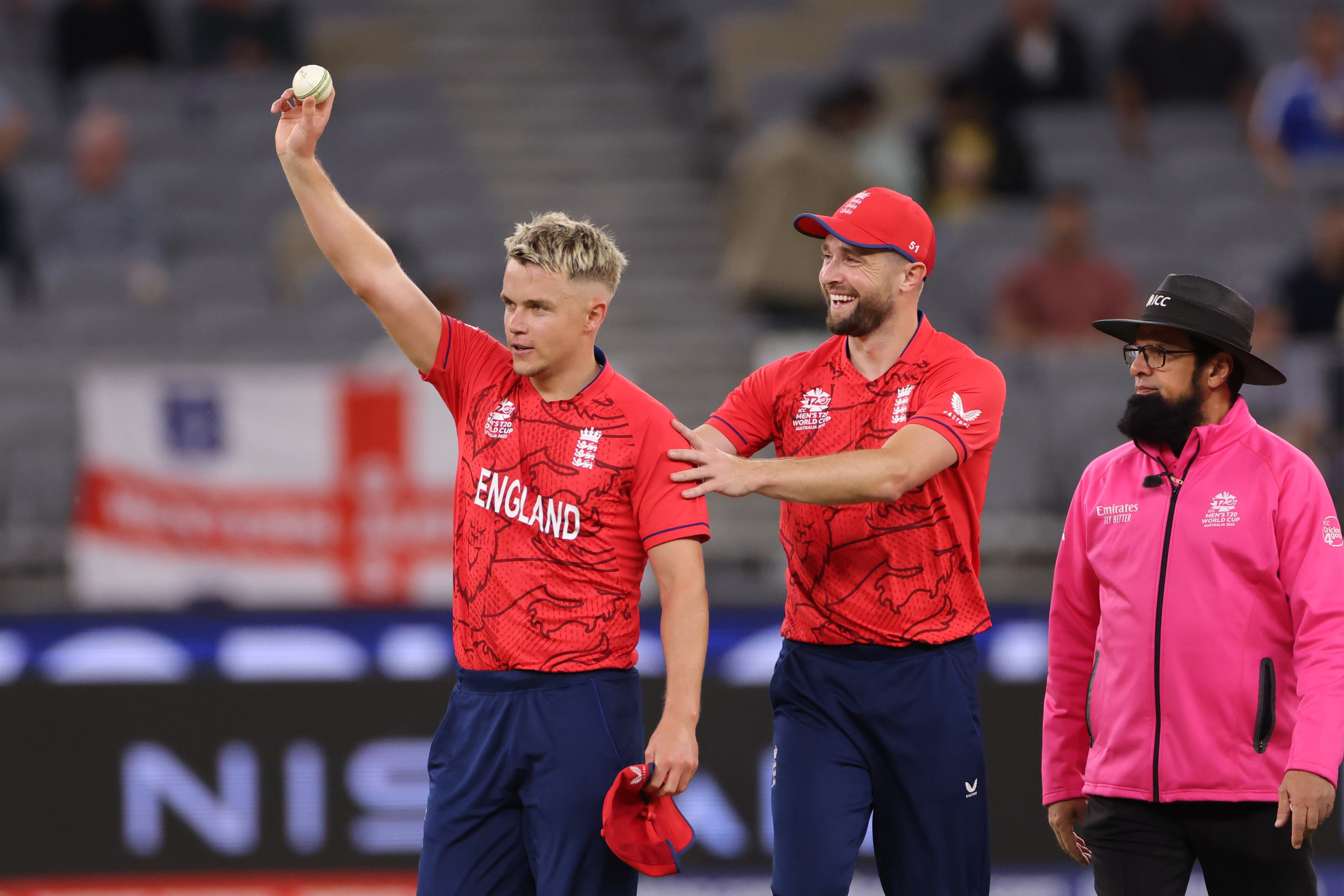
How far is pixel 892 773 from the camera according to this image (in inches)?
165

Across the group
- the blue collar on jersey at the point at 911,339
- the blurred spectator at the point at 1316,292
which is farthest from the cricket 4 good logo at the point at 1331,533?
the blurred spectator at the point at 1316,292

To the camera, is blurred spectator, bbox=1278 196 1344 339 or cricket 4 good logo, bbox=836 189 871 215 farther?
blurred spectator, bbox=1278 196 1344 339

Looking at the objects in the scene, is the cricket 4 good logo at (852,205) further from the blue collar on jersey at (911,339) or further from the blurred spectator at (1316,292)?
the blurred spectator at (1316,292)

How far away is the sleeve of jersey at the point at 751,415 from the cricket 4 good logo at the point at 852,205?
48 centimetres

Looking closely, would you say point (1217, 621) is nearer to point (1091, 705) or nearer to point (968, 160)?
point (1091, 705)

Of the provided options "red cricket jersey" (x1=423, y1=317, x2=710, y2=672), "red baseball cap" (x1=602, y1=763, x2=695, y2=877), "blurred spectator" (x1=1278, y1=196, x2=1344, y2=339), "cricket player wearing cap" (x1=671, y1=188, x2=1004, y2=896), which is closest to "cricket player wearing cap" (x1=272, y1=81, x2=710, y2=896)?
"red cricket jersey" (x1=423, y1=317, x2=710, y2=672)

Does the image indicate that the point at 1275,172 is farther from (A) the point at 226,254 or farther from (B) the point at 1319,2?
(A) the point at 226,254

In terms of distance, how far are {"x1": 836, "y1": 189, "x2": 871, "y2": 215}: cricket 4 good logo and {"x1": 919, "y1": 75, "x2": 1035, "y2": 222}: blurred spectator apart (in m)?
6.16

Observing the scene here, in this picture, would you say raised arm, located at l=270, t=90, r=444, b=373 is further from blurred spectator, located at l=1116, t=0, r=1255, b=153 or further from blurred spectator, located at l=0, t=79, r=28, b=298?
blurred spectator, located at l=1116, t=0, r=1255, b=153

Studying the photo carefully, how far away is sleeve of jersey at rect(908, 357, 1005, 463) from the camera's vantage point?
4.10 m

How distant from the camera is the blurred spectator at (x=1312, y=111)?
1098 centimetres

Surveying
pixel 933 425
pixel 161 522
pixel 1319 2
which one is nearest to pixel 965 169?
pixel 1319 2

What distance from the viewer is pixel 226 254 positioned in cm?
1019

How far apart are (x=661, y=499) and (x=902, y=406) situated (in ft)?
2.47
